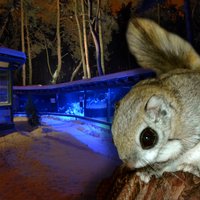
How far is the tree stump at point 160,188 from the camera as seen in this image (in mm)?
682

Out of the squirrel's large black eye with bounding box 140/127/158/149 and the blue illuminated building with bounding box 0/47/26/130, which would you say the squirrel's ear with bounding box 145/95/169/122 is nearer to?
the squirrel's large black eye with bounding box 140/127/158/149

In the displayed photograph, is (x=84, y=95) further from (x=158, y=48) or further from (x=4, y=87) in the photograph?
(x=158, y=48)

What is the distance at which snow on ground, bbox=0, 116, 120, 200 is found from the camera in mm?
3355

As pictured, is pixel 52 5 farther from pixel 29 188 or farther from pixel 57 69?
pixel 29 188

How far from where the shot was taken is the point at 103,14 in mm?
5320

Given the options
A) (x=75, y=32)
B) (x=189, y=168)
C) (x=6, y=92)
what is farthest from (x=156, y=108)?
(x=75, y=32)

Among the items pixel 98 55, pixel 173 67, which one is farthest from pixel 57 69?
pixel 173 67

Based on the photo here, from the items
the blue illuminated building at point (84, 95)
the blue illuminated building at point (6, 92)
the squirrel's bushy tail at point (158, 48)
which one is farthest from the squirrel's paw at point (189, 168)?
the blue illuminated building at point (6, 92)

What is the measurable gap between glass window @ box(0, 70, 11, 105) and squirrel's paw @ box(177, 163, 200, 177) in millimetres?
4855

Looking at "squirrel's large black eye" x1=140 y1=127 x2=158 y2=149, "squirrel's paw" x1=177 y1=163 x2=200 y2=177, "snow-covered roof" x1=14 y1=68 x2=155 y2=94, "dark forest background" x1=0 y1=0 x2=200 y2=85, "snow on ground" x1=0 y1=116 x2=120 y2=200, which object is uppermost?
"dark forest background" x1=0 y1=0 x2=200 y2=85

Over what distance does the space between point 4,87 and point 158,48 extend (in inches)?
188

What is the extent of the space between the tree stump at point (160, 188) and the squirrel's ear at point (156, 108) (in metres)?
0.13

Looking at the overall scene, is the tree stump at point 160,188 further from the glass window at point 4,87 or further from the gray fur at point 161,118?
the glass window at point 4,87

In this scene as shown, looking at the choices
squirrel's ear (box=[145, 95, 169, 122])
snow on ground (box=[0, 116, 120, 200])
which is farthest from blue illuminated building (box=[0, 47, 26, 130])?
squirrel's ear (box=[145, 95, 169, 122])
